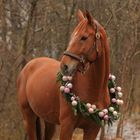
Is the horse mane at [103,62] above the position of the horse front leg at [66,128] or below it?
above

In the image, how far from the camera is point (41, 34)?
38.4 feet

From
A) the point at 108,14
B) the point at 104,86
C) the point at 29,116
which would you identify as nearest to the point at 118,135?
the point at 108,14

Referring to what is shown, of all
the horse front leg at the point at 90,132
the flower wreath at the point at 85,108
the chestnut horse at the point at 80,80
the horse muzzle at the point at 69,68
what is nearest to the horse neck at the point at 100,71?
the chestnut horse at the point at 80,80

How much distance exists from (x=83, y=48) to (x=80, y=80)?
494 mm

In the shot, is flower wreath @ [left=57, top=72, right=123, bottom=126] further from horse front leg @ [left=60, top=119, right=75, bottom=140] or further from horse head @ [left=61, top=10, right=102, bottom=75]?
horse head @ [left=61, top=10, right=102, bottom=75]

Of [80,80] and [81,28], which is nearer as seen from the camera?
[81,28]

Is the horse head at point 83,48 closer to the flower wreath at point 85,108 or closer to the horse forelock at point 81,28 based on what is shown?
the horse forelock at point 81,28

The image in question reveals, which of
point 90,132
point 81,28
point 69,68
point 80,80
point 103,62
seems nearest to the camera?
point 69,68

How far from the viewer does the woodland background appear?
9.84 m

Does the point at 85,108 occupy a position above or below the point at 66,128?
above

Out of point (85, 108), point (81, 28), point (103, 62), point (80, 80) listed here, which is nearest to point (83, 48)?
point (81, 28)

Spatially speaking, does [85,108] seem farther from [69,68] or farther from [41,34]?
[41,34]

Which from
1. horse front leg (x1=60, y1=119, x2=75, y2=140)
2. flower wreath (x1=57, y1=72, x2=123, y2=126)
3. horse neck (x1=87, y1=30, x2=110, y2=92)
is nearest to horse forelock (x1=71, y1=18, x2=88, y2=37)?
horse neck (x1=87, y1=30, x2=110, y2=92)

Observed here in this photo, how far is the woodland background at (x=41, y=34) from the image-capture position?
9.84 metres
